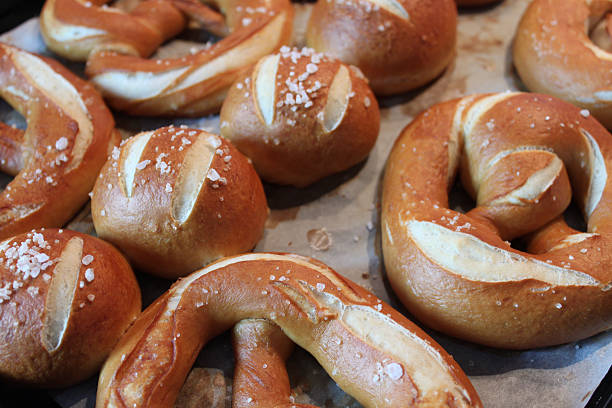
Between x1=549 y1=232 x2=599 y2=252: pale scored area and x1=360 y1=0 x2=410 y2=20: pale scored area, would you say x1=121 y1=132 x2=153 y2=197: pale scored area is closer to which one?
x1=360 y1=0 x2=410 y2=20: pale scored area

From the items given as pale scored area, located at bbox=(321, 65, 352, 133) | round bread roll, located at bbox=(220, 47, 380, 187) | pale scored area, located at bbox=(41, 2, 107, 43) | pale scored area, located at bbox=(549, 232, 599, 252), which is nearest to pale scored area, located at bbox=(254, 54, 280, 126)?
round bread roll, located at bbox=(220, 47, 380, 187)

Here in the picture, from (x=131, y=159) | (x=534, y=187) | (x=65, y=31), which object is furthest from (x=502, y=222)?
(x=65, y=31)

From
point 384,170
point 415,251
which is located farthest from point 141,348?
point 384,170

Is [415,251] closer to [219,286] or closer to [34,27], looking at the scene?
[219,286]

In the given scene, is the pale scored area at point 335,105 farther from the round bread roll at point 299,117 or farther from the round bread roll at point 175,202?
the round bread roll at point 175,202

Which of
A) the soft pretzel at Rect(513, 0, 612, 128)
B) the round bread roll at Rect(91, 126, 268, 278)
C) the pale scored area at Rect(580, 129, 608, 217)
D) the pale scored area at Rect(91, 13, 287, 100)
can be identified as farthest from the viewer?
the pale scored area at Rect(91, 13, 287, 100)

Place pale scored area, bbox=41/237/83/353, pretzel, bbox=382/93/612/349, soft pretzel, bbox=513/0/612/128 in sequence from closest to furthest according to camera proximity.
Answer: pale scored area, bbox=41/237/83/353, pretzel, bbox=382/93/612/349, soft pretzel, bbox=513/0/612/128

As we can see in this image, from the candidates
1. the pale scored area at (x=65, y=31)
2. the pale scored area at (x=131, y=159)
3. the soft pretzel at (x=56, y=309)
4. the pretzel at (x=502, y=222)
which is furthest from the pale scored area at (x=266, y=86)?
the pale scored area at (x=65, y=31)
